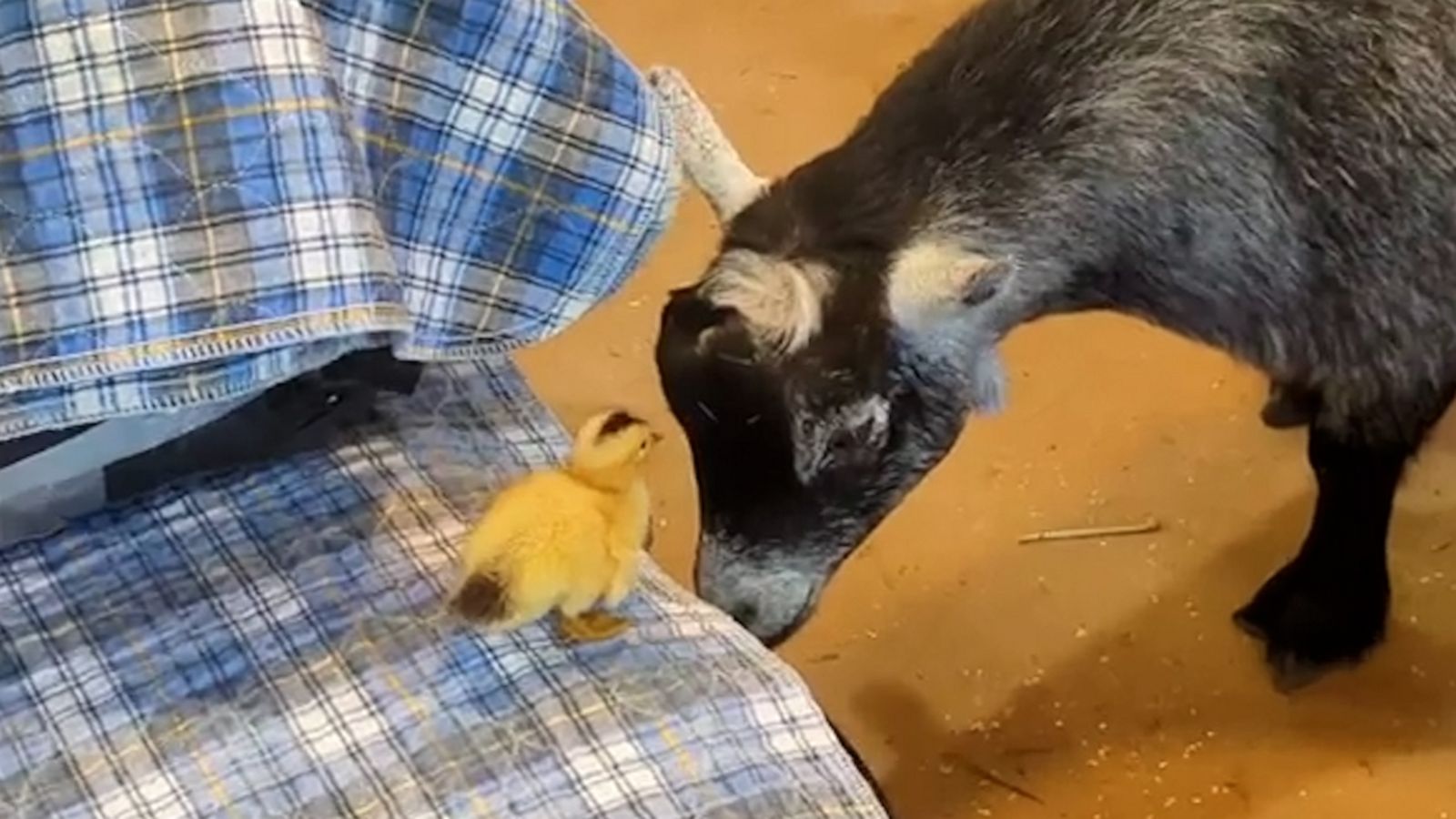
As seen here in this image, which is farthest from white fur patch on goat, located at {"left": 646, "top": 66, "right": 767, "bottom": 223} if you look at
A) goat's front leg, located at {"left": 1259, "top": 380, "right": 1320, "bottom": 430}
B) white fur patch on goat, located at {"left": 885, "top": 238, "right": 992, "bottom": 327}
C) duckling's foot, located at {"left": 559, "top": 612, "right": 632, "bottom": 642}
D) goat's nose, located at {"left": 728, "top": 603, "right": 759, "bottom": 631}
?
goat's front leg, located at {"left": 1259, "top": 380, "right": 1320, "bottom": 430}

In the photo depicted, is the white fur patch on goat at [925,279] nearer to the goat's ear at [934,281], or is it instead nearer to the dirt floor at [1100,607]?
the goat's ear at [934,281]

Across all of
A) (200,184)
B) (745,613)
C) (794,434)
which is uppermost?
(200,184)

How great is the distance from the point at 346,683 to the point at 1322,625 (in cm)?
85

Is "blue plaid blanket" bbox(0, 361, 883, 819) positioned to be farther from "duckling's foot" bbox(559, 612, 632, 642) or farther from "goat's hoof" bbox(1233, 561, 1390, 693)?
"goat's hoof" bbox(1233, 561, 1390, 693)

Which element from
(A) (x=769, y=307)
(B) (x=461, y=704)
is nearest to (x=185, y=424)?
(B) (x=461, y=704)

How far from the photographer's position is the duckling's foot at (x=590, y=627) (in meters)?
1.11

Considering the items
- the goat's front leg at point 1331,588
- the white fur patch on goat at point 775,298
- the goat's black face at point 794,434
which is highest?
the white fur patch on goat at point 775,298

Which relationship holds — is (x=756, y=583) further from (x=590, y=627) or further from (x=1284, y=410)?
(x=1284, y=410)

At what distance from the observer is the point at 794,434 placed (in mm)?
1339

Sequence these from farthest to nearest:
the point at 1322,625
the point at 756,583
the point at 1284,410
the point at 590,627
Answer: the point at 1284,410
the point at 1322,625
the point at 756,583
the point at 590,627

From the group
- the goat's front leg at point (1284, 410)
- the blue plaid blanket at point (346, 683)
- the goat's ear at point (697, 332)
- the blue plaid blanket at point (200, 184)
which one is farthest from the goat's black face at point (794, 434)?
the goat's front leg at point (1284, 410)

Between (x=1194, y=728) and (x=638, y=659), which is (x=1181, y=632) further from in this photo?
(x=638, y=659)

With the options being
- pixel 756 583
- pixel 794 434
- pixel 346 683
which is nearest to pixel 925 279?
pixel 794 434

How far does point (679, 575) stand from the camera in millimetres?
1750
